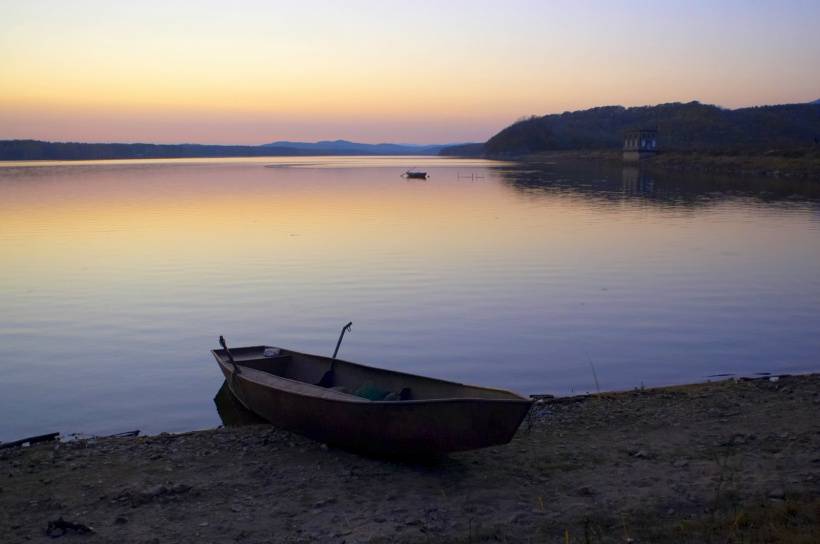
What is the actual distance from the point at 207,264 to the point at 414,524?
764 inches

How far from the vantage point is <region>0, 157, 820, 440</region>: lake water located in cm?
1352

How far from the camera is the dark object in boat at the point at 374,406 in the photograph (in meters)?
8.10

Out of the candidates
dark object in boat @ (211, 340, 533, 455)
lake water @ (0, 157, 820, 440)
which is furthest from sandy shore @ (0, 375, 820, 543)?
lake water @ (0, 157, 820, 440)

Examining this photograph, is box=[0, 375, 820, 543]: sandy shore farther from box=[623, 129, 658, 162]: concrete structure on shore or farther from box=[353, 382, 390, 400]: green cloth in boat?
box=[623, 129, 658, 162]: concrete structure on shore

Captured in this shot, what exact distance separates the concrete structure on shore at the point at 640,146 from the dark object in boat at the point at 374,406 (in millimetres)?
117040

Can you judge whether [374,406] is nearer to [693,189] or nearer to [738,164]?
[693,189]

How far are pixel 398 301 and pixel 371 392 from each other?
974 centimetres

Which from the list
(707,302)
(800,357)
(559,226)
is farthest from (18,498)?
(559,226)

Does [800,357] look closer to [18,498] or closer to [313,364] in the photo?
[313,364]

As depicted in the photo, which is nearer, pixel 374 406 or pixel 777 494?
pixel 777 494

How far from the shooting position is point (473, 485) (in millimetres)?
8328

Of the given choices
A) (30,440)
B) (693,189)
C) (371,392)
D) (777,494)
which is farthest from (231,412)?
(693,189)

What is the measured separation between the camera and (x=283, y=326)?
16953mm

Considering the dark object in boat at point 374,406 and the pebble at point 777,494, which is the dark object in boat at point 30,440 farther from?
the pebble at point 777,494
